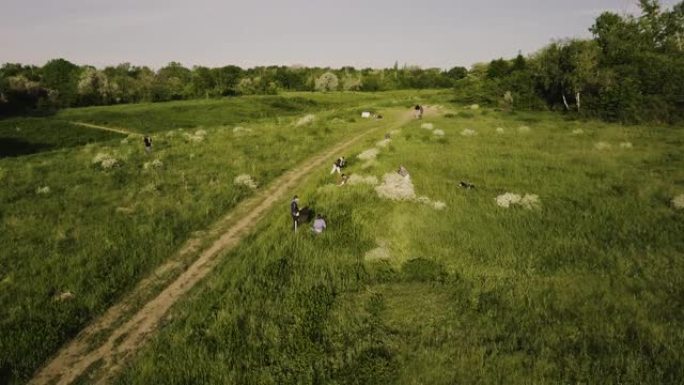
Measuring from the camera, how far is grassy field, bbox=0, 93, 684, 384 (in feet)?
40.1

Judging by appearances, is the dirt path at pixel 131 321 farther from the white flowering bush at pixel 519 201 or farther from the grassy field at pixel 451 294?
the white flowering bush at pixel 519 201

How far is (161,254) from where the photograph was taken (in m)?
19.6

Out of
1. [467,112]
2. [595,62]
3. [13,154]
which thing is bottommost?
[13,154]

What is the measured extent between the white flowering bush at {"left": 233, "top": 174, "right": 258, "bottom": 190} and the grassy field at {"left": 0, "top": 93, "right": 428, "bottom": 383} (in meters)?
0.29

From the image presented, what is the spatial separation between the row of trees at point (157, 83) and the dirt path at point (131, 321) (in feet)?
336

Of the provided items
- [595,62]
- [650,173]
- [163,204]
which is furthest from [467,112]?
[163,204]

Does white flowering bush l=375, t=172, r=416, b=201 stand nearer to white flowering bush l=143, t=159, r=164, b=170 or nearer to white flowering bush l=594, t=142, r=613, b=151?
white flowering bush l=143, t=159, r=164, b=170

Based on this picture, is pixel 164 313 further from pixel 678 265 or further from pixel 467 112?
pixel 467 112

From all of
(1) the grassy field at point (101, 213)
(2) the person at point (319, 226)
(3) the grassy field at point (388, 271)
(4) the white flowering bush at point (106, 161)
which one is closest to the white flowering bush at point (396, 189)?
(3) the grassy field at point (388, 271)

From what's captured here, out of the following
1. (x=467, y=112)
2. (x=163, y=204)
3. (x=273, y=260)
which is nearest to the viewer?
(x=273, y=260)

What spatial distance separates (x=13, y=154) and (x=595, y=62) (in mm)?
76088

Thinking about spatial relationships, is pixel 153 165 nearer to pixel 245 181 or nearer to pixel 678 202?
pixel 245 181

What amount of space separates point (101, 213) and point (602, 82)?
5669 cm

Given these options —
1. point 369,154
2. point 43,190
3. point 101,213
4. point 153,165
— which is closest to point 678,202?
point 369,154
